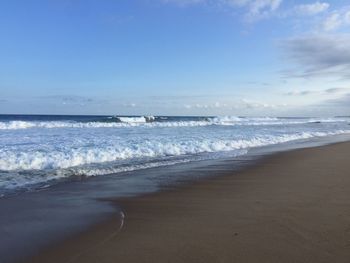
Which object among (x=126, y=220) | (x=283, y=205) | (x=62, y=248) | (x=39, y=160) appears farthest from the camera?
(x=39, y=160)

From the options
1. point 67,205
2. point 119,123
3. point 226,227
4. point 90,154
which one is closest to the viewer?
point 226,227

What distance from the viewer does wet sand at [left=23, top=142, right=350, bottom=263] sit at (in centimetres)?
381

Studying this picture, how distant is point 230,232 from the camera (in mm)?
4527

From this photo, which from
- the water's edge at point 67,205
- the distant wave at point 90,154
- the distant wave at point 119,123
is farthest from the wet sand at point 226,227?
the distant wave at point 119,123

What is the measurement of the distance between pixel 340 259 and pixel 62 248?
275 cm

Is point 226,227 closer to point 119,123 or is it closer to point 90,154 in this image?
point 90,154

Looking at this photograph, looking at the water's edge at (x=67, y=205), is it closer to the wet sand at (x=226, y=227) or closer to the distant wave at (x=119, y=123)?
the wet sand at (x=226, y=227)

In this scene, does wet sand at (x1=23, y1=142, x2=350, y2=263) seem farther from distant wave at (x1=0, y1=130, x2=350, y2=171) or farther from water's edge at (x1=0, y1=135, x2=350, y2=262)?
distant wave at (x1=0, y1=130, x2=350, y2=171)

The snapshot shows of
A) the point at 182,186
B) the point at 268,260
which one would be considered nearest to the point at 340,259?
the point at 268,260

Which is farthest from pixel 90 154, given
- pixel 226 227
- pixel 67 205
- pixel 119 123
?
pixel 119 123

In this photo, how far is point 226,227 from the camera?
15.5 ft

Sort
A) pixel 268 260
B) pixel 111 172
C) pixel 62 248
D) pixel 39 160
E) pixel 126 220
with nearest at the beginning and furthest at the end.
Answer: pixel 268 260 → pixel 62 248 → pixel 126 220 → pixel 111 172 → pixel 39 160

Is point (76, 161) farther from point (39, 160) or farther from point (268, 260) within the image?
point (268, 260)

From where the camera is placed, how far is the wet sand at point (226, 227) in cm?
381
